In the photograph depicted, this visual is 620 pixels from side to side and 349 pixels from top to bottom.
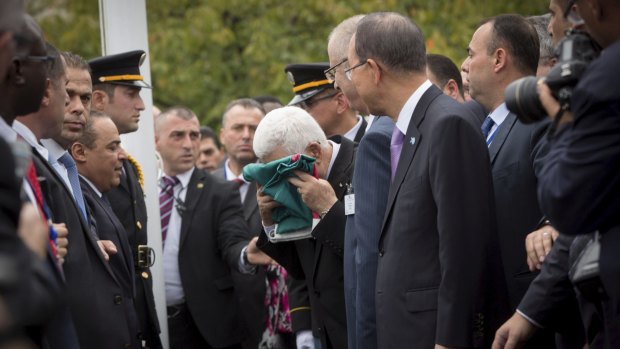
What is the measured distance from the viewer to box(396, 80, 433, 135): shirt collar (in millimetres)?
5375

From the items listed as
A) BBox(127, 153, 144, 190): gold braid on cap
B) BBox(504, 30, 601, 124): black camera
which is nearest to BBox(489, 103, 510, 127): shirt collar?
BBox(504, 30, 601, 124): black camera

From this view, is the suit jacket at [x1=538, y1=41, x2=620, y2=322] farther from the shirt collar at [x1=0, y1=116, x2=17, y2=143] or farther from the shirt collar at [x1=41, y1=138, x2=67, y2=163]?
the shirt collar at [x1=41, y1=138, x2=67, y2=163]

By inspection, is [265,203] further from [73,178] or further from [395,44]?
[395,44]

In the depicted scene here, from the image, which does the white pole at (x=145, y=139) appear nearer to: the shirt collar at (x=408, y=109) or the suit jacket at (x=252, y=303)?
the suit jacket at (x=252, y=303)

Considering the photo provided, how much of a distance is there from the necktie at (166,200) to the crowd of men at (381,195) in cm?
114

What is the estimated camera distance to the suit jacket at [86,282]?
5176 millimetres

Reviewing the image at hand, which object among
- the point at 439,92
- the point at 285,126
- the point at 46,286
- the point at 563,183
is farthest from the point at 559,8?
the point at 46,286

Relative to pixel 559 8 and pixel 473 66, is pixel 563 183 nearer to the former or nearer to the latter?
pixel 559 8

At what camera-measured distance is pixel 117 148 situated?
702cm

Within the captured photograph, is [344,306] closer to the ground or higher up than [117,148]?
closer to the ground

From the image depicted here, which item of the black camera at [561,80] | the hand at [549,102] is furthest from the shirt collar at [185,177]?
the hand at [549,102]

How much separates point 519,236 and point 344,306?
1444 mm

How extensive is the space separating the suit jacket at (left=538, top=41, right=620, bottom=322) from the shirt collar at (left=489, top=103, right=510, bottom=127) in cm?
185

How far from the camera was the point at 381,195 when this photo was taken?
5.58m
